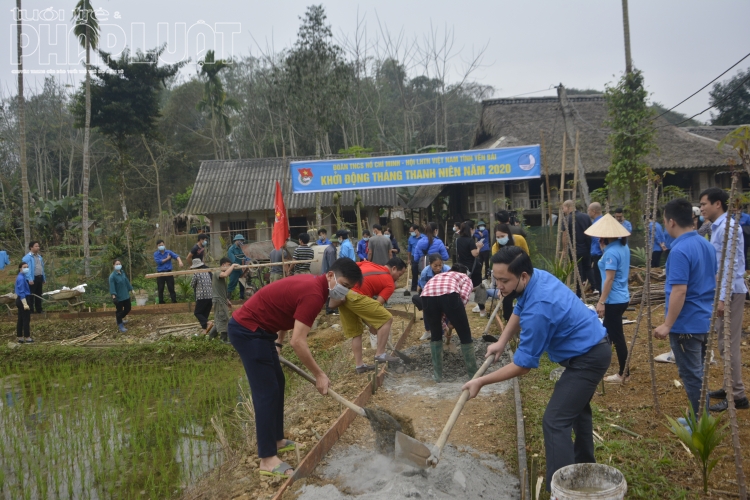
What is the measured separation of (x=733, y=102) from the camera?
2892 centimetres

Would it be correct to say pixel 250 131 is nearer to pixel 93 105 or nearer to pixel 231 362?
pixel 93 105

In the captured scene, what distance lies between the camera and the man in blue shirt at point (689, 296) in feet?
13.4

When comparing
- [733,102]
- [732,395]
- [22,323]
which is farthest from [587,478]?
[733,102]

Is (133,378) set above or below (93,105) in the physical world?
below

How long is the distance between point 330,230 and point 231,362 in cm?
1395

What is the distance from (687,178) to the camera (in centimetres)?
2055

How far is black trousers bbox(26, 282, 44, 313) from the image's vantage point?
12.7 metres

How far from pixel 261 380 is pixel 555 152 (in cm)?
1775

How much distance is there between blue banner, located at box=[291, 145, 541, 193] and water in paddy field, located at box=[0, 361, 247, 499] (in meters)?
7.39

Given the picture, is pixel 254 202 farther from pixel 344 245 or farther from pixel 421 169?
pixel 344 245

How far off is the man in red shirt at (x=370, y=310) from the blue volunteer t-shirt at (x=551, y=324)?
2910 millimetres

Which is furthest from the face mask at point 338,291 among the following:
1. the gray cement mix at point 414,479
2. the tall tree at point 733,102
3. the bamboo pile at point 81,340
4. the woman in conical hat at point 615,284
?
the tall tree at point 733,102

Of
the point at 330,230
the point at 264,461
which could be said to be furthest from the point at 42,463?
the point at 330,230

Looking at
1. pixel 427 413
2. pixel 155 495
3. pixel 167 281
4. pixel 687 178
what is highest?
pixel 687 178
